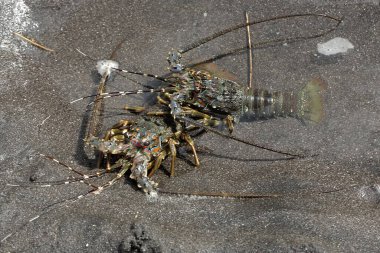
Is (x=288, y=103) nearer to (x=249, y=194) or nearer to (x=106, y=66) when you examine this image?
(x=249, y=194)

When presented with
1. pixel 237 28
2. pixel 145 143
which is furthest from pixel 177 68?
pixel 145 143

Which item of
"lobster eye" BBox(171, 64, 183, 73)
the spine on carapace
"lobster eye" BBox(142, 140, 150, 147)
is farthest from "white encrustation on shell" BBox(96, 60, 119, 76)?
the spine on carapace

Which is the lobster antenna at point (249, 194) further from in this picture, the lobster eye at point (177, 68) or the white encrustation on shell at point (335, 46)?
the white encrustation on shell at point (335, 46)

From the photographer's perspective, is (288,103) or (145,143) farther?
(288,103)

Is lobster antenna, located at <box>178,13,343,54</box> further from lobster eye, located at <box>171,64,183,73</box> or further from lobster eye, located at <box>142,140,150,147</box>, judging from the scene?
lobster eye, located at <box>142,140,150,147</box>

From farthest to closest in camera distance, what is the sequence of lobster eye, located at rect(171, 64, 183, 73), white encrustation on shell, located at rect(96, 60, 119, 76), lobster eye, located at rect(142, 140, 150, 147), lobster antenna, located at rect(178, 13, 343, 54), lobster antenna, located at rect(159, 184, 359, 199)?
white encrustation on shell, located at rect(96, 60, 119, 76), lobster eye, located at rect(171, 64, 183, 73), lobster antenna, located at rect(178, 13, 343, 54), lobster eye, located at rect(142, 140, 150, 147), lobster antenna, located at rect(159, 184, 359, 199)

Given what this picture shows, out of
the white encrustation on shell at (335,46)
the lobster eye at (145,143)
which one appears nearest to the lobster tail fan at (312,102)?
the white encrustation on shell at (335,46)
